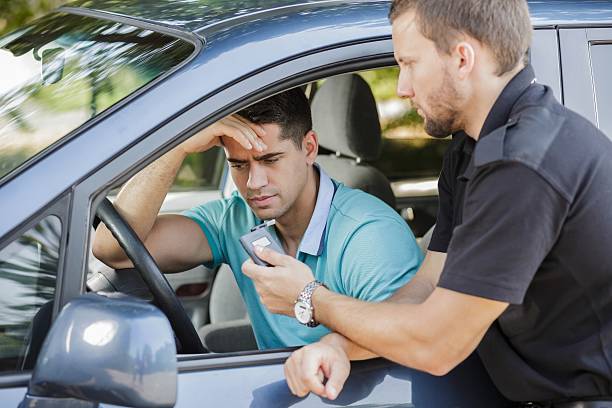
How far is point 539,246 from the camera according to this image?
1825mm

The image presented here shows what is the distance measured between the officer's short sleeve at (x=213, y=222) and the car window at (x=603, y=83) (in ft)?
3.50

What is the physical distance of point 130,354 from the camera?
168cm

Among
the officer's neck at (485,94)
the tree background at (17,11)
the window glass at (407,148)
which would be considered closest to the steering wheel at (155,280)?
the officer's neck at (485,94)

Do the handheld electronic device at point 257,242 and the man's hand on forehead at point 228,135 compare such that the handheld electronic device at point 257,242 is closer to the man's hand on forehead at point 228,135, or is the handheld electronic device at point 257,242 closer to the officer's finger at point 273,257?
the officer's finger at point 273,257

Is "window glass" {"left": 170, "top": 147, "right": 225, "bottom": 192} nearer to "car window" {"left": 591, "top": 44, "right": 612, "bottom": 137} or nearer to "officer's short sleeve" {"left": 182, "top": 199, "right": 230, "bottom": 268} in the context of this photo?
"officer's short sleeve" {"left": 182, "top": 199, "right": 230, "bottom": 268}

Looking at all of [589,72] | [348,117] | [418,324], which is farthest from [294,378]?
[348,117]

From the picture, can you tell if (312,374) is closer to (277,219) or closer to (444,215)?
(444,215)

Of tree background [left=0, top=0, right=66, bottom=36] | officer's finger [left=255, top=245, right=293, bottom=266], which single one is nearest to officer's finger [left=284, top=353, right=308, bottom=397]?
officer's finger [left=255, top=245, right=293, bottom=266]

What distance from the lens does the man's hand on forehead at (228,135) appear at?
232cm

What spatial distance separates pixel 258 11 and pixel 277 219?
0.64 m

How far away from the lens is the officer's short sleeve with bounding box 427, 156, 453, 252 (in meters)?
2.31

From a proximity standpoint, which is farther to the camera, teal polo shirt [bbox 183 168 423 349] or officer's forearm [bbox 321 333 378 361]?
teal polo shirt [bbox 183 168 423 349]

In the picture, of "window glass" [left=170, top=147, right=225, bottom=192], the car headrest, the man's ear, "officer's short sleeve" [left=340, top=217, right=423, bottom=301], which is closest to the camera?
"officer's short sleeve" [left=340, top=217, right=423, bottom=301]

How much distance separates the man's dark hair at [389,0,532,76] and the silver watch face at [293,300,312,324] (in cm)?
57
